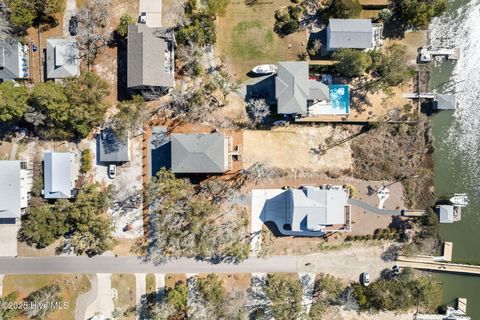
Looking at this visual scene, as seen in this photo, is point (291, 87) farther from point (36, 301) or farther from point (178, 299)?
point (36, 301)

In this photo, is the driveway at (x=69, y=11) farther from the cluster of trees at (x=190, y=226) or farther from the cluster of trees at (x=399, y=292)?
the cluster of trees at (x=399, y=292)

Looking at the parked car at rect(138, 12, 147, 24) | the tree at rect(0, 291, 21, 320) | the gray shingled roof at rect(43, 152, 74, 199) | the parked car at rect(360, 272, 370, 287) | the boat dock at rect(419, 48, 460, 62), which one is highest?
the parked car at rect(138, 12, 147, 24)

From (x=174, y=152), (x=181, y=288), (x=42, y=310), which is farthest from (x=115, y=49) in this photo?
(x=42, y=310)

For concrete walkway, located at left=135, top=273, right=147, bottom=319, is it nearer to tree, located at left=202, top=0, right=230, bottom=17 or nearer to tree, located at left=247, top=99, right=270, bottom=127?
tree, located at left=247, top=99, right=270, bottom=127

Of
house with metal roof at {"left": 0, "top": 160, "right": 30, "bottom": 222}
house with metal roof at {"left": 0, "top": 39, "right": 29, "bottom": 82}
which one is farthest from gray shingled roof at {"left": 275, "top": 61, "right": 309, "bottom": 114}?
house with metal roof at {"left": 0, "top": 160, "right": 30, "bottom": 222}

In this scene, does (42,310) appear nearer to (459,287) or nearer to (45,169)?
(45,169)

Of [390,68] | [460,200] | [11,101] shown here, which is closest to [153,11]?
[11,101]
